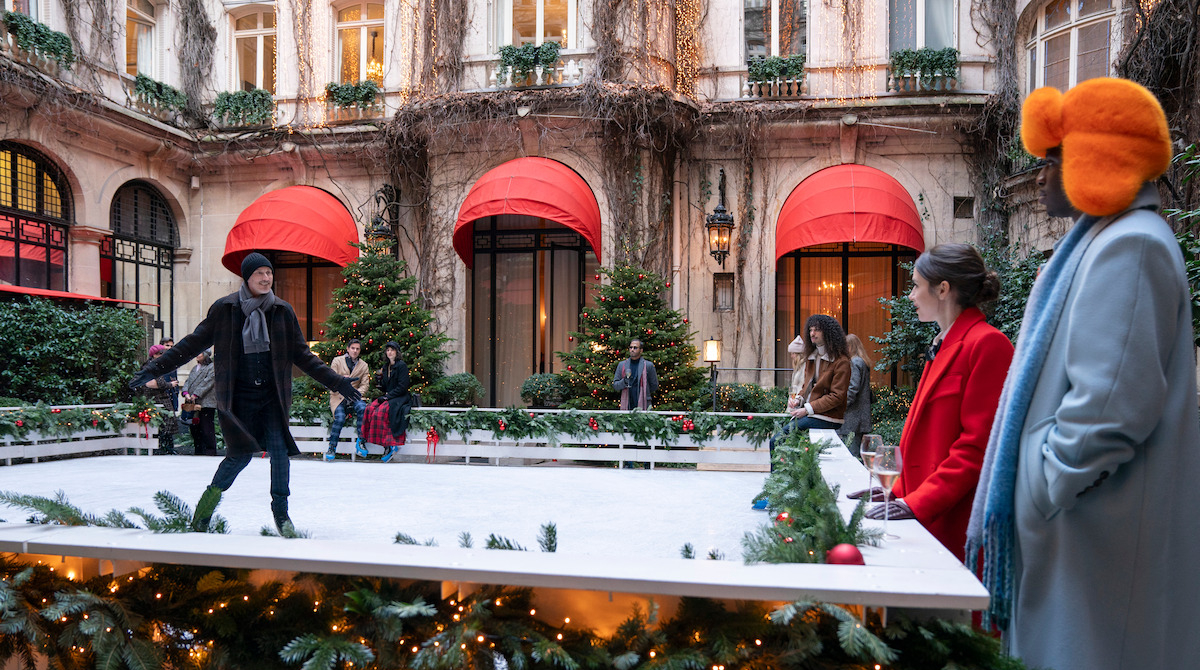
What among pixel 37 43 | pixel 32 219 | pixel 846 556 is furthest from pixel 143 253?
pixel 846 556

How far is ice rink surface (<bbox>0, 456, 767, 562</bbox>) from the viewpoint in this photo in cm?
617

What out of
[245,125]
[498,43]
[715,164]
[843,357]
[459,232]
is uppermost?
[498,43]

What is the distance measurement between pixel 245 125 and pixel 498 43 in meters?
6.26

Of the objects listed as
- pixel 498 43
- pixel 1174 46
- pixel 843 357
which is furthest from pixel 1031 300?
pixel 498 43

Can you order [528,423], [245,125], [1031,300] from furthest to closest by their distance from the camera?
[245,125] → [528,423] → [1031,300]

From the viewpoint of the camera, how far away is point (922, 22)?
15.6 m

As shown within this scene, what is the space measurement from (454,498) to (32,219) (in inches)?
480

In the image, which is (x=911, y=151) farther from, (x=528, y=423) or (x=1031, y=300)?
(x=1031, y=300)

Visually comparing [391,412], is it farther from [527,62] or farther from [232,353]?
[527,62]

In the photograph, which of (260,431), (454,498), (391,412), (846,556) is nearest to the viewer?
(846,556)

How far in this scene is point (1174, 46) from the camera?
1098cm

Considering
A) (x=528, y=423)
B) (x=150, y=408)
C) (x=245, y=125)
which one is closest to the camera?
(x=528, y=423)

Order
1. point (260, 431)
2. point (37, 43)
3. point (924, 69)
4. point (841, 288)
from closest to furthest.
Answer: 1. point (260, 431)
2. point (37, 43)
3. point (924, 69)
4. point (841, 288)

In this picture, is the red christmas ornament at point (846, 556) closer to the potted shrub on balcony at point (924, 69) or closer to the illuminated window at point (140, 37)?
the potted shrub on balcony at point (924, 69)
